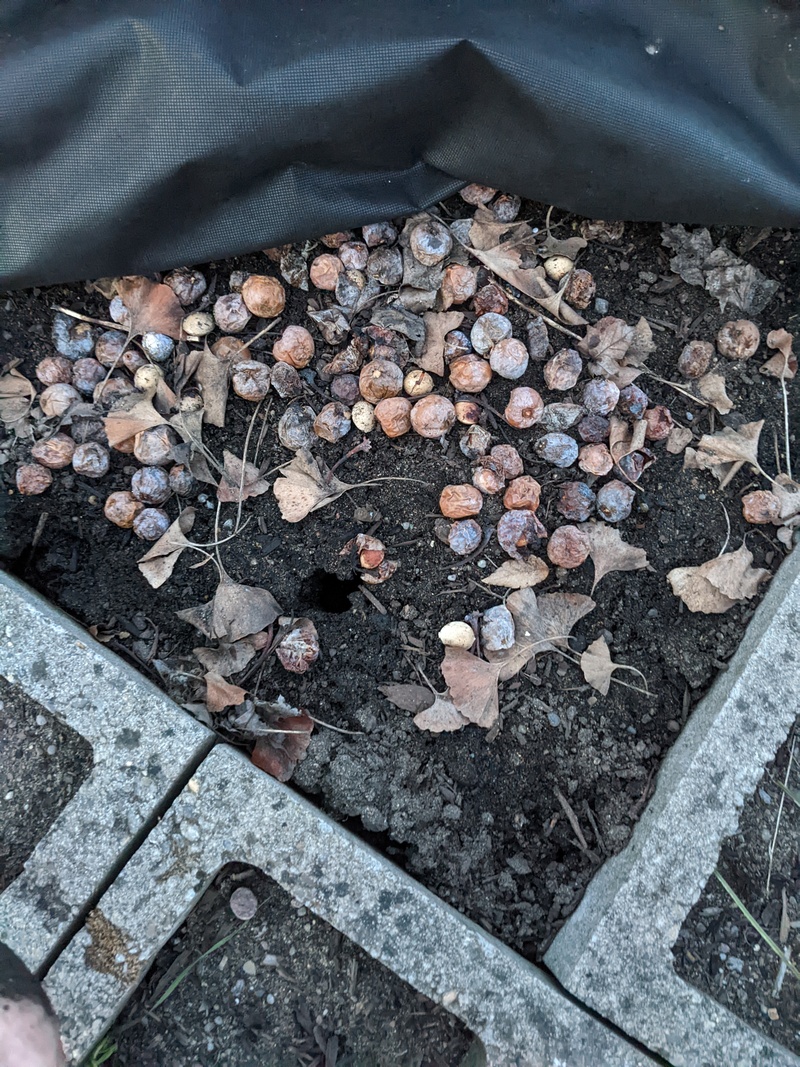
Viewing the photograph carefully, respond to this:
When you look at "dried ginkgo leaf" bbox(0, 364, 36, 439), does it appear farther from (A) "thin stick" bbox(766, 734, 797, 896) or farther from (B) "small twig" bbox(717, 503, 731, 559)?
(A) "thin stick" bbox(766, 734, 797, 896)

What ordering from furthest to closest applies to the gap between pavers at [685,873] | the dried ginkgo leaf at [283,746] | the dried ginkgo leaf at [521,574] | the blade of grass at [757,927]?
1. the dried ginkgo leaf at [521,574]
2. the dried ginkgo leaf at [283,746]
3. the blade of grass at [757,927]
4. the gap between pavers at [685,873]

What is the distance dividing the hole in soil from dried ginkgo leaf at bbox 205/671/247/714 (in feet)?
0.88

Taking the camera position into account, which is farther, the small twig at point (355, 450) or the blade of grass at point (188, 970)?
the small twig at point (355, 450)

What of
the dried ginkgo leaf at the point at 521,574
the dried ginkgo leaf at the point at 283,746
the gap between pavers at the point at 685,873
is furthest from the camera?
the dried ginkgo leaf at the point at 521,574

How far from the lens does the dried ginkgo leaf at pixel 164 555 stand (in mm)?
1682

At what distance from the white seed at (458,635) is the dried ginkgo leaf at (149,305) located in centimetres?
105

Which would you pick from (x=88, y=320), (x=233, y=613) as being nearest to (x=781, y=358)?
(x=233, y=613)

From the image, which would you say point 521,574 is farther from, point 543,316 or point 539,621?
point 543,316

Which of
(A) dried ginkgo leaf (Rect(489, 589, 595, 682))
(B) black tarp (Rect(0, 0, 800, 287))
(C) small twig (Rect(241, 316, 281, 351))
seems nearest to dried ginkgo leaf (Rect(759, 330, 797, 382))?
(B) black tarp (Rect(0, 0, 800, 287))

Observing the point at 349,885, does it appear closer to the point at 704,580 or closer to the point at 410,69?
the point at 704,580

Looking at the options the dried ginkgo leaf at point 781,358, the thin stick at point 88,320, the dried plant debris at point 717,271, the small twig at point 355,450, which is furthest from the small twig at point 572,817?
the thin stick at point 88,320

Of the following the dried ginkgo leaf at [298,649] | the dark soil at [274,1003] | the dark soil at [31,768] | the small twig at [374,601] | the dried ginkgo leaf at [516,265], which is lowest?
the dark soil at [274,1003]

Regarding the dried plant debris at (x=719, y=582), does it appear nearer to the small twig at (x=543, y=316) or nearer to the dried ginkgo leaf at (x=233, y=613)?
the small twig at (x=543, y=316)

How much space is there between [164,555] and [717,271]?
1627 mm
